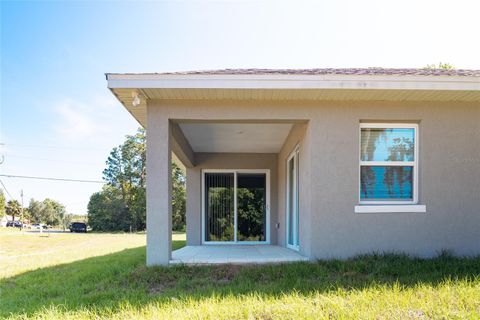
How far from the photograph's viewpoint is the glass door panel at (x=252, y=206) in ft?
38.0

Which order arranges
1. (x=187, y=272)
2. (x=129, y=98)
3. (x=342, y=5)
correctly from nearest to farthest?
(x=187, y=272), (x=129, y=98), (x=342, y=5)

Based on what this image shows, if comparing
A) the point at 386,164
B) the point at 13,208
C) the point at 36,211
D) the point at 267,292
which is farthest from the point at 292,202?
the point at 36,211

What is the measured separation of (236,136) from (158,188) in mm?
3566

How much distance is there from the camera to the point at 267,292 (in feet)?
13.8

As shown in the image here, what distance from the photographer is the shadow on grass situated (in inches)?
169

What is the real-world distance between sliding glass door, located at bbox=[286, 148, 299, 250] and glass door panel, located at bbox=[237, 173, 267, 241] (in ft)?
8.23

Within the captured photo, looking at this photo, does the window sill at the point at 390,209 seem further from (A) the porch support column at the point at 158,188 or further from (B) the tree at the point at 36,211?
(B) the tree at the point at 36,211

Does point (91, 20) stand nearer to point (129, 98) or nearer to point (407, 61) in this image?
point (129, 98)

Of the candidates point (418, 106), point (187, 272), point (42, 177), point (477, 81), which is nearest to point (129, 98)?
point (187, 272)

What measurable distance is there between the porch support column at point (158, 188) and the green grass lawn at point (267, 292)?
375 millimetres

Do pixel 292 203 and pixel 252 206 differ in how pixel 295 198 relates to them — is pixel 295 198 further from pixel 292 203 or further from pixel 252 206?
pixel 252 206

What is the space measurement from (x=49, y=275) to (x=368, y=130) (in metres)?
7.10

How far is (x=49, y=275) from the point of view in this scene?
268 inches

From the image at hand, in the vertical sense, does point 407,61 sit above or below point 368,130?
above
